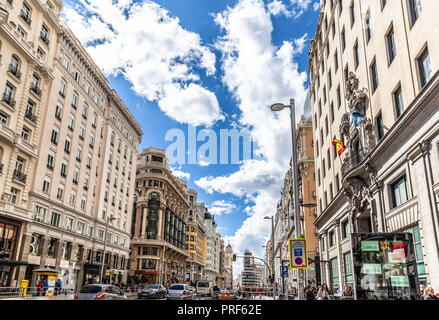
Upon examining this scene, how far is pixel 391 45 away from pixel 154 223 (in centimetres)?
7705

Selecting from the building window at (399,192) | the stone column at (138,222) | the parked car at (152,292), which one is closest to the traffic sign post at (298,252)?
the building window at (399,192)

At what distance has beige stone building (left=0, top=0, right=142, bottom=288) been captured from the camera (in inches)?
1455

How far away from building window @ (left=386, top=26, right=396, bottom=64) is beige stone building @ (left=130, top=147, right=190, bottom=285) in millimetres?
72992

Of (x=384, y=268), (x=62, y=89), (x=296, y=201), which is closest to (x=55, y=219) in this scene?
(x=62, y=89)

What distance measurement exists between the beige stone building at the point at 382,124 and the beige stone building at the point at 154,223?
187ft

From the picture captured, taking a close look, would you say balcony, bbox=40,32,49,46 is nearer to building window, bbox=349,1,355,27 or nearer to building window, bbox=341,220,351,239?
building window, bbox=349,1,355,27

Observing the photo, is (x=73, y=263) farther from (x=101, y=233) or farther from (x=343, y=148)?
(x=343, y=148)

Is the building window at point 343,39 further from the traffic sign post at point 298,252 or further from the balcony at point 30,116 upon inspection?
the balcony at point 30,116

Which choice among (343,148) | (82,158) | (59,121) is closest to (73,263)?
(82,158)

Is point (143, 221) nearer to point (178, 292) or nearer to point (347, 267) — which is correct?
point (178, 292)

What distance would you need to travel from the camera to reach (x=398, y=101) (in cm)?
2022

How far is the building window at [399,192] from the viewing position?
19125 millimetres

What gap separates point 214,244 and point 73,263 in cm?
14117

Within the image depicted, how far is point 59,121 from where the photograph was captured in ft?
151
